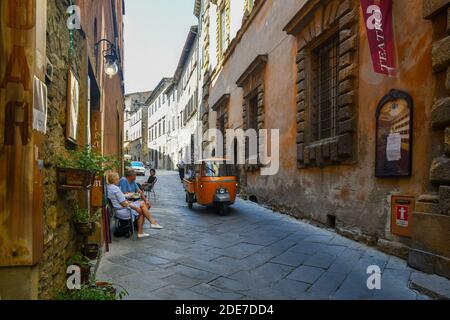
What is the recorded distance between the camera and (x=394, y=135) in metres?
4.30

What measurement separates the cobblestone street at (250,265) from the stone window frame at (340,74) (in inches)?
55.8

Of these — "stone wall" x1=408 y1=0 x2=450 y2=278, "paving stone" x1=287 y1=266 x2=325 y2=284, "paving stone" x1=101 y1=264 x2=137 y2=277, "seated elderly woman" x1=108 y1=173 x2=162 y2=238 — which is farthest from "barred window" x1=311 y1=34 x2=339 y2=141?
"paving stone" x1=101 y1=264 x2=137 y2=277

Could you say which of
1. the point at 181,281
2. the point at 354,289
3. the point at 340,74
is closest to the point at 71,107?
the point at 181,281

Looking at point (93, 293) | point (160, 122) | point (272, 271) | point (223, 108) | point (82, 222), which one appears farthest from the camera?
point (160, 122)

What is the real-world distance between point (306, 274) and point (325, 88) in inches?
163

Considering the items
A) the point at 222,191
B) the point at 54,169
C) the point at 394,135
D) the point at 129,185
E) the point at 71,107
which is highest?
the point at 71,107

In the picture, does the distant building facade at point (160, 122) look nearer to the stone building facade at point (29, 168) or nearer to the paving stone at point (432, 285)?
the stone building facade at point (29, 168)

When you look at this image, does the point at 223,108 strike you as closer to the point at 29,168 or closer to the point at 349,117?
the point at 349,117

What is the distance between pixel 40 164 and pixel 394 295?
3.24 metres

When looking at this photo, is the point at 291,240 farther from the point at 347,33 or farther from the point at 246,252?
the point at 347,33

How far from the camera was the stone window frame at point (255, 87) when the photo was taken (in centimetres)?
935

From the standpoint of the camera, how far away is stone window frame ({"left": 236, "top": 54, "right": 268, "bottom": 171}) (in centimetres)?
935

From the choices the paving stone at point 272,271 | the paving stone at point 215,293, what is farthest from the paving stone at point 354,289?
the paving stone at point 215,293

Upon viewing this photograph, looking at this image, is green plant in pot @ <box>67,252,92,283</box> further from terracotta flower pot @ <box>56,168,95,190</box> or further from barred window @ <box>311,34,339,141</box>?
barred window @ <box>311,34,339,141</box>
